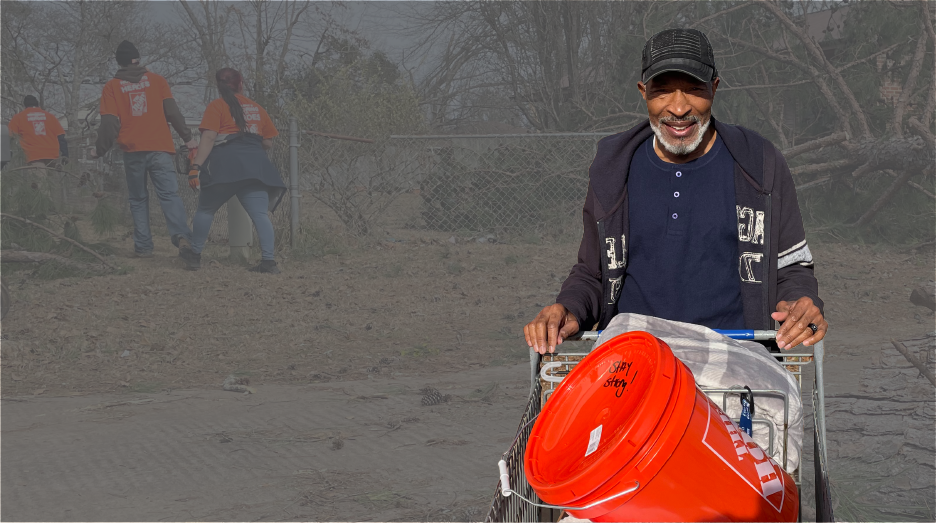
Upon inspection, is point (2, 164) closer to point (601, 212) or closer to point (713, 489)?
point (601, 212)

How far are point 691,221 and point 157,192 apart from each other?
983 centimetres

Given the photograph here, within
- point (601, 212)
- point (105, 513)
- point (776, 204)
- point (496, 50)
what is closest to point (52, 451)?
point (105, 513)

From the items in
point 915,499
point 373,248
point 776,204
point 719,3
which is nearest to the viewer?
point 776,204

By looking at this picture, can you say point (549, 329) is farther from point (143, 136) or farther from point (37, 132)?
point (37, 132)

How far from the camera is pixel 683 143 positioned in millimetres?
2518

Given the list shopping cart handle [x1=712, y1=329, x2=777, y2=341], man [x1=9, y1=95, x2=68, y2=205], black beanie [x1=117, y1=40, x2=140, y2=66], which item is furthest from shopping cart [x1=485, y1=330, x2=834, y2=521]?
man [x1=9, y1=95, x2=68, y2=205]

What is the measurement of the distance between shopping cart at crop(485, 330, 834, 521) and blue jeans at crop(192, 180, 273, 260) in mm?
8390

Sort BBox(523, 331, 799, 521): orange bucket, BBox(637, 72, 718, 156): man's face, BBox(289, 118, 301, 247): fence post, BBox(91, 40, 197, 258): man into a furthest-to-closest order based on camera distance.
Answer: BBox(289, 118, 301, 247): fence post
BBox(91, 40, 197, 258): man
BBox(637, 72, 718, 156): man's face
BBox(523, 331, 799, 521): orange bucket

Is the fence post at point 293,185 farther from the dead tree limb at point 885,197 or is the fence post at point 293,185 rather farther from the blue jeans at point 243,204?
the dead tree limb at point 885,197

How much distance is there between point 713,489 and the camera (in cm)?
165

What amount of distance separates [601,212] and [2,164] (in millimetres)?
12061

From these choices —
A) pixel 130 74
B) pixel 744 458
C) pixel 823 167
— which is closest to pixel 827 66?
pixel 823 167

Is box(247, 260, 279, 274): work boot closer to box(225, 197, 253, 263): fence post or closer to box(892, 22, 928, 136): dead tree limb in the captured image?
box(225, 197, 253, 263): fence post

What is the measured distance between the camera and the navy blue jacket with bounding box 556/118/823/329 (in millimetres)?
2551
